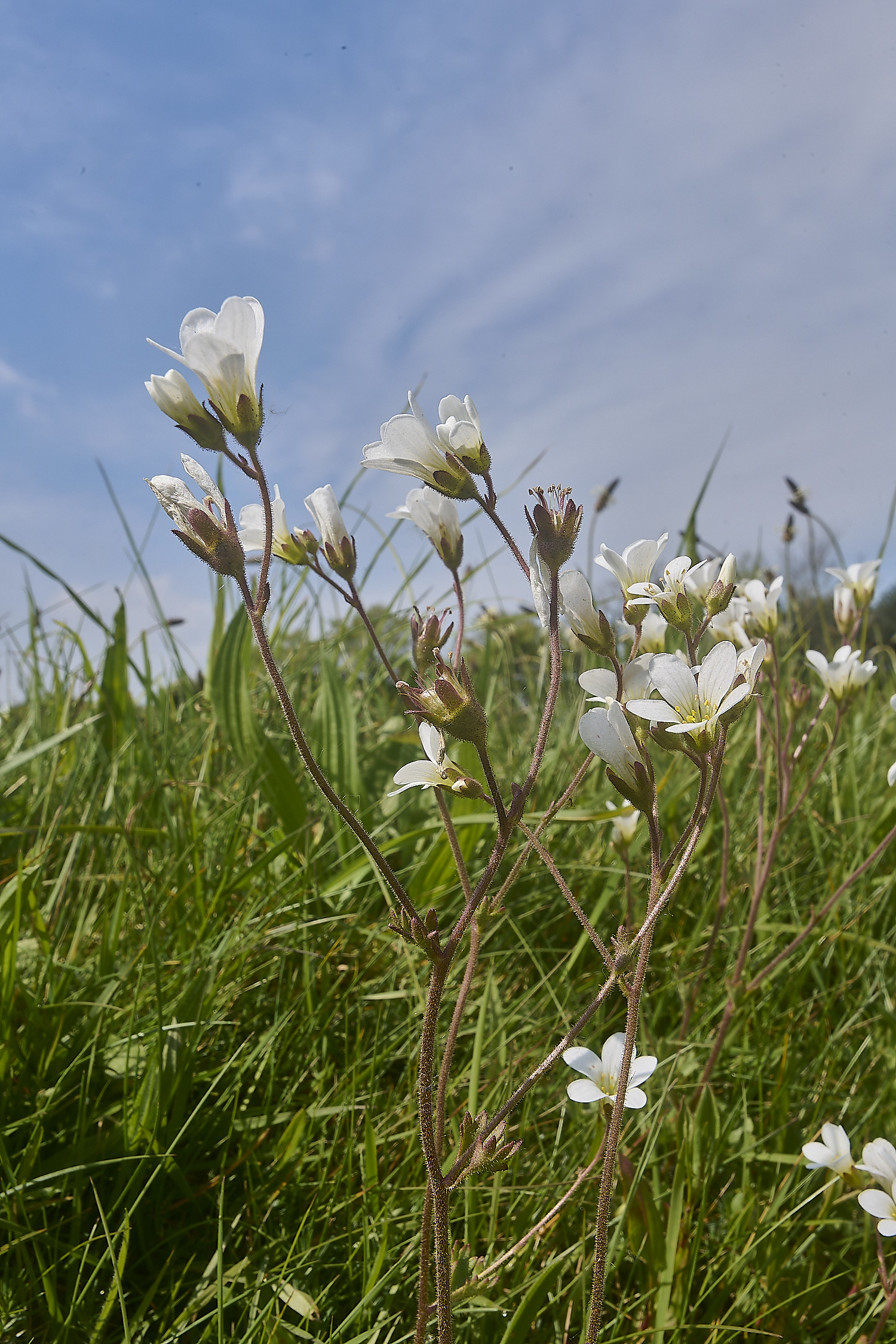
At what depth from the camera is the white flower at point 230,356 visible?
0.93m

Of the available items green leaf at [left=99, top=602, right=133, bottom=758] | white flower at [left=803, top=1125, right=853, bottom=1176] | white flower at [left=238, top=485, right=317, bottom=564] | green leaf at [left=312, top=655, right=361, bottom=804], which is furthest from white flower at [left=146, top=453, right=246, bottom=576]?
green leaf at [left=99, top=602, right=133, bottom=758]

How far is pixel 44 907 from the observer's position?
2.08 m

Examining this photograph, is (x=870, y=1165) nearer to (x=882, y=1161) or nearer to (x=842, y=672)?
(x=882, y=1161)

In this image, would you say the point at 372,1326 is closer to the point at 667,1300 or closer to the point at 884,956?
the point at 667,1300

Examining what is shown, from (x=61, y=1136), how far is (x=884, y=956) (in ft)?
6.11

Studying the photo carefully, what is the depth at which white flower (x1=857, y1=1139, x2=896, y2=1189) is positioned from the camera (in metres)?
1.19

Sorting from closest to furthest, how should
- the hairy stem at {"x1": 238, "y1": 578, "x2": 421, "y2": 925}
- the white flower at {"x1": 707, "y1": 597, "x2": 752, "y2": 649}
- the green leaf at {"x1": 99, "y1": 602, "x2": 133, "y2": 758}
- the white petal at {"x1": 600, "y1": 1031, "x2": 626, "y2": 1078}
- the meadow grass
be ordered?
the hairy stem at {"x1": 238, "y1": 578, "x2": 421, "y2": 925}, the white petal at {"x1": 600, "y1": 1031, "x2": 626, "y2": 1078}, the meadow grass, the white flower at {"x1": 707, "y1": 597, "x2": 752, "y2": 649}, the green leaf at {"x1": 99, "y1": 602, "x2": 133, "y2": 758}

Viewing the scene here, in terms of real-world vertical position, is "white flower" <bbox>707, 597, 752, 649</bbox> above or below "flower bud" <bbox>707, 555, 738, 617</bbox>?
below

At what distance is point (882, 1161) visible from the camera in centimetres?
120

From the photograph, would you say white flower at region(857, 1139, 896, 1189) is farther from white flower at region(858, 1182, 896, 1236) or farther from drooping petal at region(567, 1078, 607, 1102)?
drooping petal at region(567, 1078, 607, 1102)

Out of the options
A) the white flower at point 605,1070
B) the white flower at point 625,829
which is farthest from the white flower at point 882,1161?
the white flower at point 625,829

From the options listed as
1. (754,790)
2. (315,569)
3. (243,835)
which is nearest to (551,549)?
(315,569)

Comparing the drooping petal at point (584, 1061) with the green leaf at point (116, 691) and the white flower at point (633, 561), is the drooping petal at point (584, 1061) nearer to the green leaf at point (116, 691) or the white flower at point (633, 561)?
the white flower at point (633, 561)

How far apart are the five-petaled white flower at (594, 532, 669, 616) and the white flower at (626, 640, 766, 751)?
0.62 ft
